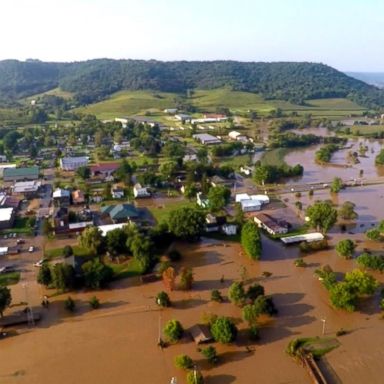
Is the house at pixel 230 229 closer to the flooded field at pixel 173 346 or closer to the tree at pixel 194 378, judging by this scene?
the flooded field at pixel 173 346

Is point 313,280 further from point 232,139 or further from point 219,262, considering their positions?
point 232,139

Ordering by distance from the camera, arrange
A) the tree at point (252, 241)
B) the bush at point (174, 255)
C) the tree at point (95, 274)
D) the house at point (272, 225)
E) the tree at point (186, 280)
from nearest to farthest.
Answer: the tree at point (95, 274) → the tree at point (186, 280) → the tree at point (252, 241) → the bush at point (174, 255) → the house at point (272, 225)

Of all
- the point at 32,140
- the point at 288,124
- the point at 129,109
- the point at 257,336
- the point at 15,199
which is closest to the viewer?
the point at 257,336

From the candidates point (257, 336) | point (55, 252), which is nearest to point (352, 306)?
point (257, 336)

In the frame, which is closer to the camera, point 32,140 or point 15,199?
point 15,199

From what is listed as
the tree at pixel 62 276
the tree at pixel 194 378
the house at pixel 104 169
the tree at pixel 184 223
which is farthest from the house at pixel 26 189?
the tree at pixel 194 378

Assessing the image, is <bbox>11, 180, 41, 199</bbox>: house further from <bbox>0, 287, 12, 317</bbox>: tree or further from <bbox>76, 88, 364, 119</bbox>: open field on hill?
<bbox>76, 88, 364, 119</bbox>: open field on hill

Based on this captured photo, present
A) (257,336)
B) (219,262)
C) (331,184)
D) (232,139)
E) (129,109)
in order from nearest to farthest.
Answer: (257,336) < (219,262) < (331,184) < (232,139) < (129,109)
